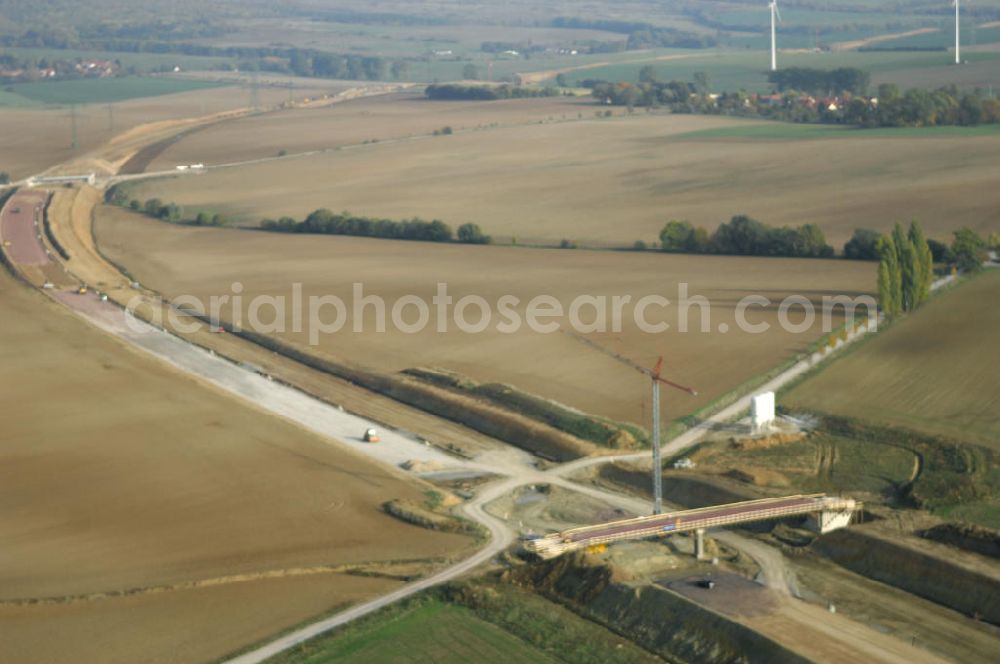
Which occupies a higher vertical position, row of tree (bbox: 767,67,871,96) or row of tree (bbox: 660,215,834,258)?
row of tree (bbox: 767,67,871,96)

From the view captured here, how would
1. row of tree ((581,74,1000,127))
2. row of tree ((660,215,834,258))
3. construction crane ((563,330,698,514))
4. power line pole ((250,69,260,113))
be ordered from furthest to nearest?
power line pole ((250,69,260,113)) < row of tree ((581,74,1000,127)) < row of tree ((660,215,834,258)) < construction crane ((563,330,698,514))

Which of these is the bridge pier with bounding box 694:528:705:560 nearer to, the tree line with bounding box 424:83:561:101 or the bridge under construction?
the bridge under construction

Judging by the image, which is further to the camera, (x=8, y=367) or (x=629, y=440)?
(x=8, y=367)

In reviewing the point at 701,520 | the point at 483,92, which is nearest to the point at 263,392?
the point at 701,520

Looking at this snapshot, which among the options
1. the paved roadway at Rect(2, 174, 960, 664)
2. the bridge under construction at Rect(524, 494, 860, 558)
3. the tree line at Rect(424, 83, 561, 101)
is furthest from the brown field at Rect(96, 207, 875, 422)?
the tree line at Rect(424, 83, 561, 101)

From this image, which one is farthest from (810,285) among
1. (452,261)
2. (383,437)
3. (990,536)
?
(990,536)

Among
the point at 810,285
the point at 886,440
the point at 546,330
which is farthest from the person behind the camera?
the point at 810,285

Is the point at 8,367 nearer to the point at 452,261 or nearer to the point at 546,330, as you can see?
the point at 546,330
